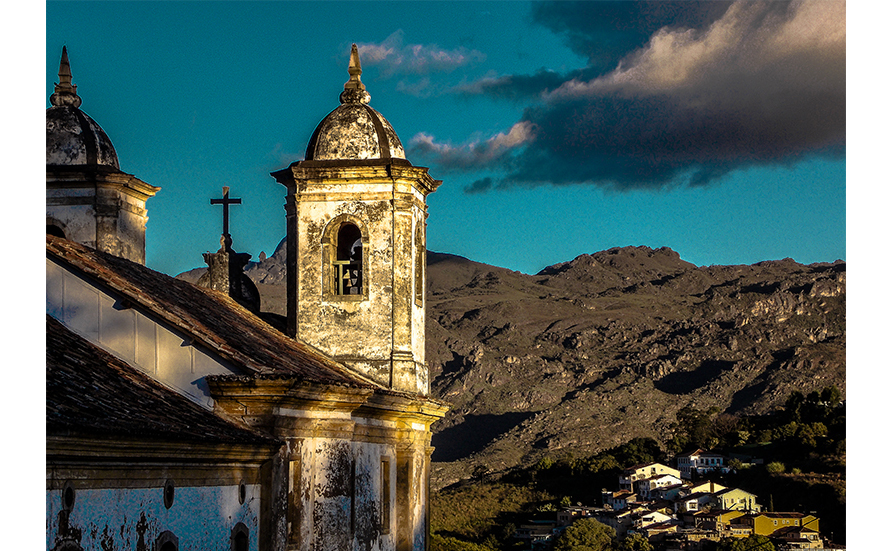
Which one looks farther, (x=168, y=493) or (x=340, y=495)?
(x=340, y=495)

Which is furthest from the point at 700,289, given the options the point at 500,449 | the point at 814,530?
the point at 814,530

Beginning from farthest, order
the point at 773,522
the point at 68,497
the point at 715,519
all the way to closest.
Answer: the point at 715,519, the point at 773,522, the point at 68,497

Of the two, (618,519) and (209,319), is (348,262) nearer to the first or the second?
(209,319)

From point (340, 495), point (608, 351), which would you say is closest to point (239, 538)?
point (340, 495)

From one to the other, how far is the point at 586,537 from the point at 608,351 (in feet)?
302

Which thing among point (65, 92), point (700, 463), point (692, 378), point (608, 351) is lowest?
point (700, 463)

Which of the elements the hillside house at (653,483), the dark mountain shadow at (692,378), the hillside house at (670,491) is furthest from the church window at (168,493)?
the dark mountain shadow at (692,378)

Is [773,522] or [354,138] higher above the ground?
[354,138]

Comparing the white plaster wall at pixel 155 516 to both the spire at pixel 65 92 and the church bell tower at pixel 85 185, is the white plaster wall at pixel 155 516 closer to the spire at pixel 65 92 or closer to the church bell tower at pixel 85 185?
the church bell tower at pixel 85 185

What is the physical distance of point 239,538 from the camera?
10594 mm

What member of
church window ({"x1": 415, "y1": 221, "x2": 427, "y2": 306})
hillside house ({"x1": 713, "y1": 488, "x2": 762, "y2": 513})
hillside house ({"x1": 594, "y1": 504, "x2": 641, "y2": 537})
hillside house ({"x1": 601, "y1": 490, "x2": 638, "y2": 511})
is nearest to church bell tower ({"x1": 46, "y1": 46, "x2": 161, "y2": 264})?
church window ({"x1": 415, "y1": 221, "x2": 427, "y2": 306})

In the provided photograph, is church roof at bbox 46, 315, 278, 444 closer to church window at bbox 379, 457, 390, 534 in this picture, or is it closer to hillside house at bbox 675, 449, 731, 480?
church window at bbox 379, 457, 390, 534

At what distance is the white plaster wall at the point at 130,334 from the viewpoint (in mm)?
11156

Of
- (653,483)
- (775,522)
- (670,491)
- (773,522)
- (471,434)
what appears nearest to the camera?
(773,522)
